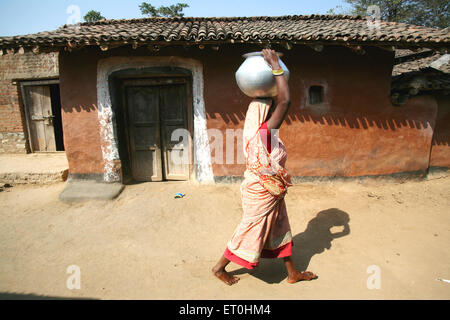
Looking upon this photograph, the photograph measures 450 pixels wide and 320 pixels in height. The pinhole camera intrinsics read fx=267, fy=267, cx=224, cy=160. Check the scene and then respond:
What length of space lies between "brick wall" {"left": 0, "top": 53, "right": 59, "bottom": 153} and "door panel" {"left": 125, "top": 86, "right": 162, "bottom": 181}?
3894 millimetres

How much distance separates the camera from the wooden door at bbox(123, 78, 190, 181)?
17.1 ft

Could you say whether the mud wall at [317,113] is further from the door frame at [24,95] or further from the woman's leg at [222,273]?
the door frame at [24,95]

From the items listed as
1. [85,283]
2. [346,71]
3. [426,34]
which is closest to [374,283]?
[85,283]

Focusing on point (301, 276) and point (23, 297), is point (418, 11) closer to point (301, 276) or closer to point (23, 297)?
point (301, 276)

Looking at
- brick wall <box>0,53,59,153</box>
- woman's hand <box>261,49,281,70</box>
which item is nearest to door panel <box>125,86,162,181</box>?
woman's hand <box>261,49,281,70</box>

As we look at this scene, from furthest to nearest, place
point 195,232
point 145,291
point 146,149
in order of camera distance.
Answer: point 146,149 → point 195,232 → point 145,291

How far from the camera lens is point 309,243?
3.43 m

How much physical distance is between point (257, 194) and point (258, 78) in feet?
3.23

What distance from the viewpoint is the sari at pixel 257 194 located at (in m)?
2.28

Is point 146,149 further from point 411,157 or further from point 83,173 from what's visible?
point 411,157

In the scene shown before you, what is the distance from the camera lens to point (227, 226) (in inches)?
154

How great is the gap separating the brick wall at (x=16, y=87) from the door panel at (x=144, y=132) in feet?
12.8

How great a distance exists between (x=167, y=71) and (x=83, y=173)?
8.13ft

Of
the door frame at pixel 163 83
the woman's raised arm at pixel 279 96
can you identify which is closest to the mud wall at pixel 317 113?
the door frame at pixel 163 83
